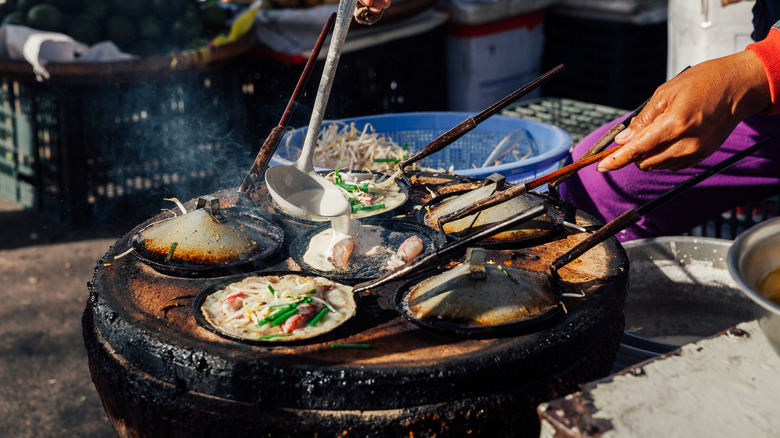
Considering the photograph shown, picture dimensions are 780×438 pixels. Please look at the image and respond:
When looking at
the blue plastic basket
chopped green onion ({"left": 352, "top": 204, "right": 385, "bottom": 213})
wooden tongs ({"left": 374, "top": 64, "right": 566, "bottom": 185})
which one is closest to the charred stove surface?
chopped green onion ({"left": 352, "top": 204, "right": 385, "bottom": 213})

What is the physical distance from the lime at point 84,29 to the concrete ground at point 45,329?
5.46ft

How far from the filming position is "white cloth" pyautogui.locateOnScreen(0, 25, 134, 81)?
5.48m

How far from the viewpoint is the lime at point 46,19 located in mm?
5746

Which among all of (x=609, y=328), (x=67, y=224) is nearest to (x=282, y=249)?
(x=609, y=328)

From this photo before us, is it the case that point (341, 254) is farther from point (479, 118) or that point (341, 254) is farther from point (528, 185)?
point (479, 118)

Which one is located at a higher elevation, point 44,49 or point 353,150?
point 44,49

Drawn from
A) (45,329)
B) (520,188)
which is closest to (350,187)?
(520,188)

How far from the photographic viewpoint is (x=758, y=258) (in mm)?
2033

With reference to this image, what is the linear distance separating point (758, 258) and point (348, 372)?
48.6 inches

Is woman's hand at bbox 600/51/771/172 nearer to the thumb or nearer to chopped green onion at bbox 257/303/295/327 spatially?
the thumb

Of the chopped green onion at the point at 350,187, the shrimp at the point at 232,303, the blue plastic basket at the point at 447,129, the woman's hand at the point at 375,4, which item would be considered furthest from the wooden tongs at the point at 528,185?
the blue plastic basket at the point at 447,129

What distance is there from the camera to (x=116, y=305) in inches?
92.6

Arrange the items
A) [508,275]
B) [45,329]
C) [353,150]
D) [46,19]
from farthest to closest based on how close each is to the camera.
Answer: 1. [46,19]
2. [45,329]
3. [353,150]
4. [508,275]

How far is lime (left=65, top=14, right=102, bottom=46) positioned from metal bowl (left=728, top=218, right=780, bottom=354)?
539cm
